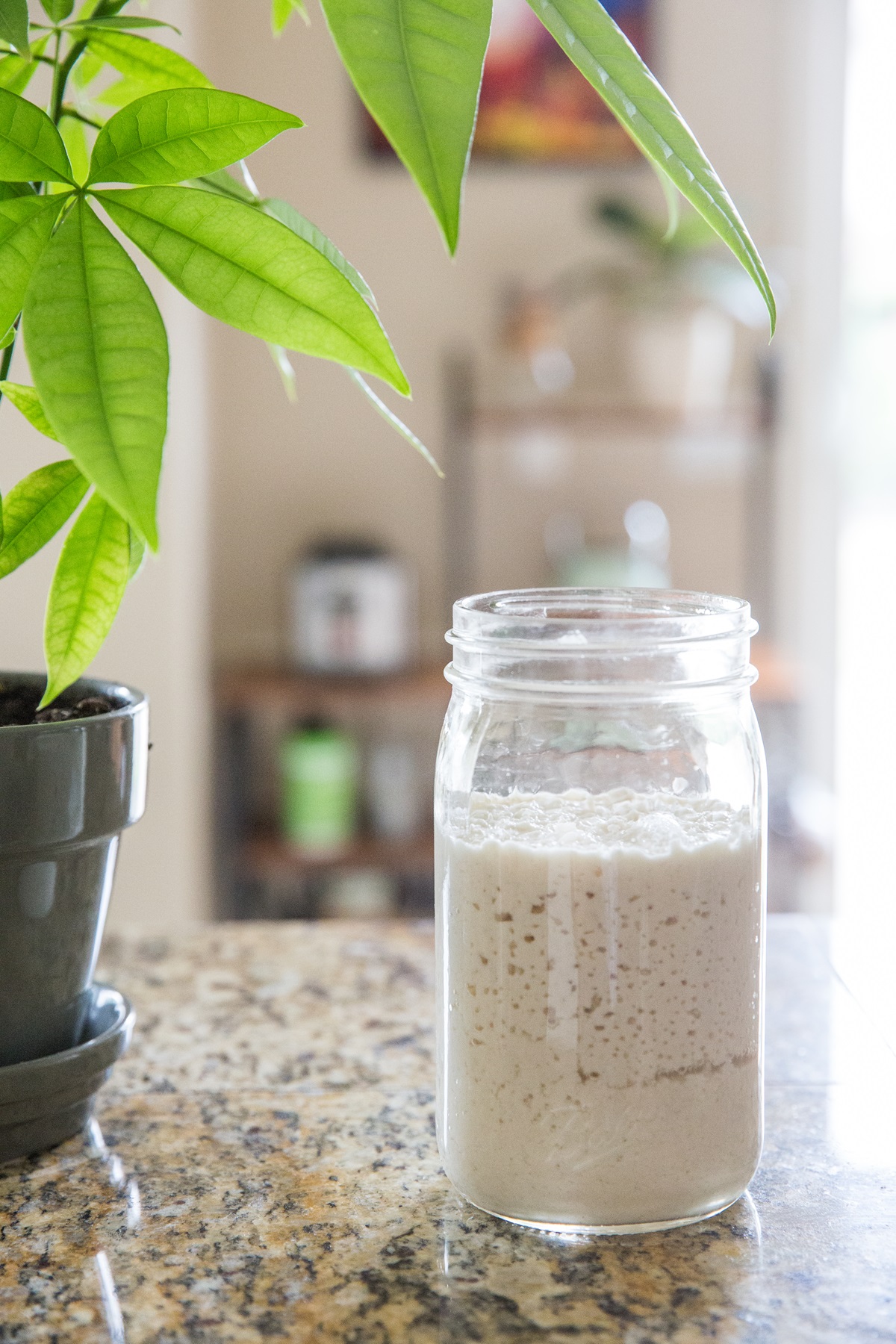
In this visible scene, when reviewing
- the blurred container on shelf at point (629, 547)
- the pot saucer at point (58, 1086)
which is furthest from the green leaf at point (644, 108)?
the blurred container on shelf at point (629, 547)

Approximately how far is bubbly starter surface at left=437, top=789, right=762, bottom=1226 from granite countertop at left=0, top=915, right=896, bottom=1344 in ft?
0.09

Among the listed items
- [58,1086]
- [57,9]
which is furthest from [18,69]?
[58,1086]

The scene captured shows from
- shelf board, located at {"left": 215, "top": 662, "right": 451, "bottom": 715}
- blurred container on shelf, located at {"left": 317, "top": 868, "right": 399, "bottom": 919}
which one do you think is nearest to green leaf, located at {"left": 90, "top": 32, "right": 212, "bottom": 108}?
shelf board, located at {"left": 215, "top": 662, "right": 451, "bottom": 715}

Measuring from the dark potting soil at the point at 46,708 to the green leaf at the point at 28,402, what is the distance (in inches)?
5.4

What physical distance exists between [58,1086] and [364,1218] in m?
0.15

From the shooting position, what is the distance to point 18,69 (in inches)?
21.7

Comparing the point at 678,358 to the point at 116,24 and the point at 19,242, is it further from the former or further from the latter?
the point at 19,242

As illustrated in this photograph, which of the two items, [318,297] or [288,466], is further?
[288,466]

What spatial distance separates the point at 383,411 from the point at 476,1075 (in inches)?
11.2

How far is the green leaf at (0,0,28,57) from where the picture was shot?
18.0 inches

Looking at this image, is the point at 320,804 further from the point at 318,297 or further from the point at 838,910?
the point at 318,297

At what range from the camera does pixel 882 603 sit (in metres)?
2.96

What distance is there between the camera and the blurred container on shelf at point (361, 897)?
2604mm

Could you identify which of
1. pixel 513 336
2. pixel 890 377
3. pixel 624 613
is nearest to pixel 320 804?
pixel 513 336
